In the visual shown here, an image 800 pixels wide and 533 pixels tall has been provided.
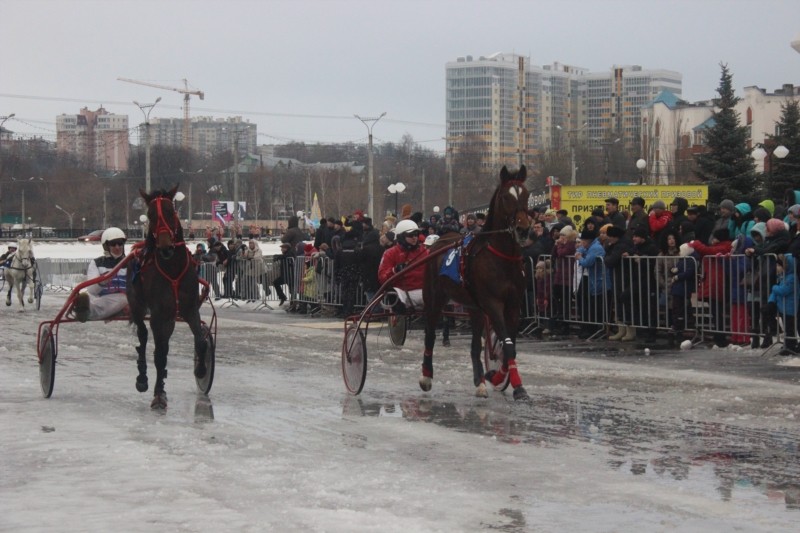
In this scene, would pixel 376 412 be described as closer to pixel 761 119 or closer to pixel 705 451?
pixel 705 451

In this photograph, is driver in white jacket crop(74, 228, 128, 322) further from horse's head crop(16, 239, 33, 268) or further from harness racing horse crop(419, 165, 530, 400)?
horse's head crop(16, 239, 33, 268)

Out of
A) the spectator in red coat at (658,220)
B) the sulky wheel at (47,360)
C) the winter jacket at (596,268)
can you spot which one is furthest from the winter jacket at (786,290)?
the sulky wheel at (47,360)

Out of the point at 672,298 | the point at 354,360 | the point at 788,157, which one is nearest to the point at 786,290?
the point at 672,298

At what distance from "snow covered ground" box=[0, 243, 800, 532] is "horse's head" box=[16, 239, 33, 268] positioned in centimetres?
1832

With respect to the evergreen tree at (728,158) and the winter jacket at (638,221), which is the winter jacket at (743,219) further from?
the evergreen tree at (728,158)

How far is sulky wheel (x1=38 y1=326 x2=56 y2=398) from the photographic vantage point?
13.7 metres

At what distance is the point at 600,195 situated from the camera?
4009cm

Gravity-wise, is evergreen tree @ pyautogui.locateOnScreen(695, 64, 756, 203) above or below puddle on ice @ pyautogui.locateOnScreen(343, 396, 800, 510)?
above

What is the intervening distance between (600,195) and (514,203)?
28027 mm

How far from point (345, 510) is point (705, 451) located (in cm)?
336

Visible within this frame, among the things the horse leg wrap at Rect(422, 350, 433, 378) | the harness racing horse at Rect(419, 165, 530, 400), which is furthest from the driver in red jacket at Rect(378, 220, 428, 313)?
the harness racing horse at Rect(419, 165, 530, 400)

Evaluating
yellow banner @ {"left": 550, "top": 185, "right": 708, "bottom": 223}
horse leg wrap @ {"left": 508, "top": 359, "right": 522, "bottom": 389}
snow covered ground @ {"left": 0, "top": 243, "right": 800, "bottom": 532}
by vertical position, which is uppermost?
yellow banner @ {"left": 550, "top": 185, "right": 708, "bottom": 223}

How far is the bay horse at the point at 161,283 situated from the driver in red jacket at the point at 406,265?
3113 millimetres

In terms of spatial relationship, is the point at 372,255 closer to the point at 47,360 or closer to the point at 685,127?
the point at 47,360
